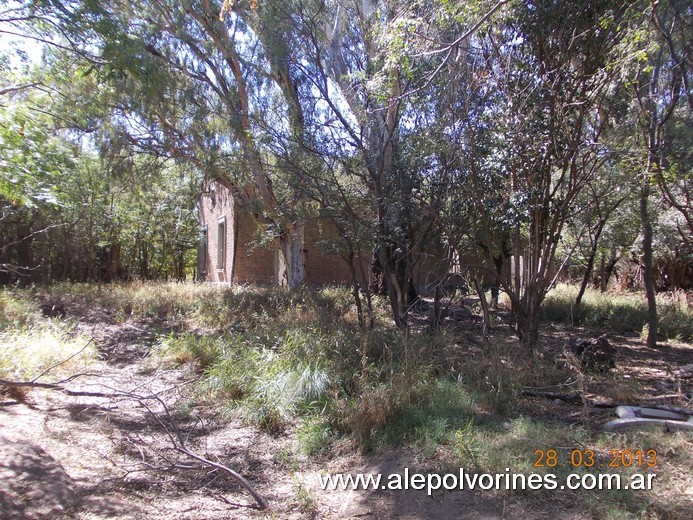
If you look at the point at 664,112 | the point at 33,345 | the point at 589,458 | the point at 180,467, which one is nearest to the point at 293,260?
the point at 33,345

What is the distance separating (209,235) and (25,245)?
7.16m

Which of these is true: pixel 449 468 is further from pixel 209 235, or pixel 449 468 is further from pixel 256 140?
pixel 209 235

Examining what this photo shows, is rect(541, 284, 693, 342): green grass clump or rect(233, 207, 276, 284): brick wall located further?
rect(233, 207, 276, 284): brick wall

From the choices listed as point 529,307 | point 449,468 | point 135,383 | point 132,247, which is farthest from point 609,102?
point 132,247

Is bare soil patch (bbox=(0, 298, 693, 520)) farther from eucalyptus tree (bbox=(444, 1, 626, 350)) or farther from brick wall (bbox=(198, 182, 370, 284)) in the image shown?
brick wall (bbox=(198, 182, 370, 284))

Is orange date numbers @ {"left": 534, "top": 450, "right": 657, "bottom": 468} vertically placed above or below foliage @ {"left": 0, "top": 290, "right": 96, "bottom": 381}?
below

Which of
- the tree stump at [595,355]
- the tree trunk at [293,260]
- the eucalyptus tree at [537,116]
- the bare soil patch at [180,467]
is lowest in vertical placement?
the bare soil patch at [180,467]

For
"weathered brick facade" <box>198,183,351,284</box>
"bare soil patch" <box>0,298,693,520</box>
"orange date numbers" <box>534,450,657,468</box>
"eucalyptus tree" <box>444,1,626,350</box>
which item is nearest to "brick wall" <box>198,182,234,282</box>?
"weathered brick facade" <box>198,183,351,284</box>

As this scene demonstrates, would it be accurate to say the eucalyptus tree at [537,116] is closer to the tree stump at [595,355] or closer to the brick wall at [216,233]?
the tree stump at [595,355]

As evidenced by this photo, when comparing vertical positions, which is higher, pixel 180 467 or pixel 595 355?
pixel 595 355

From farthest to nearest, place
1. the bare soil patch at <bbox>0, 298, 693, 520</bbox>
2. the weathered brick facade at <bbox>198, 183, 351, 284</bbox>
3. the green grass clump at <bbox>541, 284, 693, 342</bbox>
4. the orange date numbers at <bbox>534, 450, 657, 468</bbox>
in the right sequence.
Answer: the weathered brick facade at <bbox>198, 183, 351, 284</bbox>
the green grass clump at <bbox>541, 284, 693, 342</bbox>
the orange date numbers at <bbox>534, 450, 657, 468</bbox>
the bare soil patch at <bbox>0, 298, 693, 520</bbox>

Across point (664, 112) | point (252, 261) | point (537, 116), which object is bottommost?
point (252, 261)

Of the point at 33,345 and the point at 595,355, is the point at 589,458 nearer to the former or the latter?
the point at 595,355

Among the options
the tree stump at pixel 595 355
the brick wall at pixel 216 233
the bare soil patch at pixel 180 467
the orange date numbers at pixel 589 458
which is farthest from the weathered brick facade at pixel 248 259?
the orange date numbers at pixel 589 458
